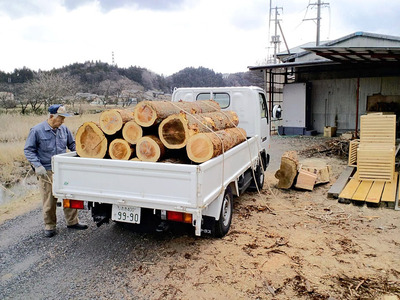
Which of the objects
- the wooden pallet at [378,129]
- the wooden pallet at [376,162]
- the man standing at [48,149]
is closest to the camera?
the man standing at [48,149]

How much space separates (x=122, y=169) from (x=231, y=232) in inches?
76.6

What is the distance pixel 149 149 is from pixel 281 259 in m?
2.08

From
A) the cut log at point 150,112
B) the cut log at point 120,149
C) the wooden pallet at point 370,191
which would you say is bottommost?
the wooden pallet at point 370,191

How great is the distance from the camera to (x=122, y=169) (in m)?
3.81

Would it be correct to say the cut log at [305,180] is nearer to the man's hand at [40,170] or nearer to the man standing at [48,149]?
the man standing at [48,149]

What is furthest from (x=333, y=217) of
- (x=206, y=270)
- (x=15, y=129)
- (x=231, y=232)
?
(x=15, y=129)

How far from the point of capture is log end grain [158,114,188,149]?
418 centimetres

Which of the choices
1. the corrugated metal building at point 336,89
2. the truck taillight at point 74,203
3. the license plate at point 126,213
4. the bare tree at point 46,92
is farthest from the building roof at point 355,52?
the bare tree at point 46,92

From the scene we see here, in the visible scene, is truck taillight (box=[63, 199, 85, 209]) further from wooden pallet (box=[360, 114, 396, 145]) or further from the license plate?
wooden pallet (box=[360, 114, 396, 145])

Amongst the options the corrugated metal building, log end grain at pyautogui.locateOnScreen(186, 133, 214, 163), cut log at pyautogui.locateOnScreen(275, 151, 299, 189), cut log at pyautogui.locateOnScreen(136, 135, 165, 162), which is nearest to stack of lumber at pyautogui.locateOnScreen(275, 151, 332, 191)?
cut log at pyautogui.locateOnScreen(275, 151, 299, 189)

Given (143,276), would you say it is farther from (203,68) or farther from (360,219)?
(203,68)

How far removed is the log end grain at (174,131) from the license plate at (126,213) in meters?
0.89

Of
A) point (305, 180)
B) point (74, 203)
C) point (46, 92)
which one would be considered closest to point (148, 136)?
point (74, 203)

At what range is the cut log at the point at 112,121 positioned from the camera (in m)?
4.29
